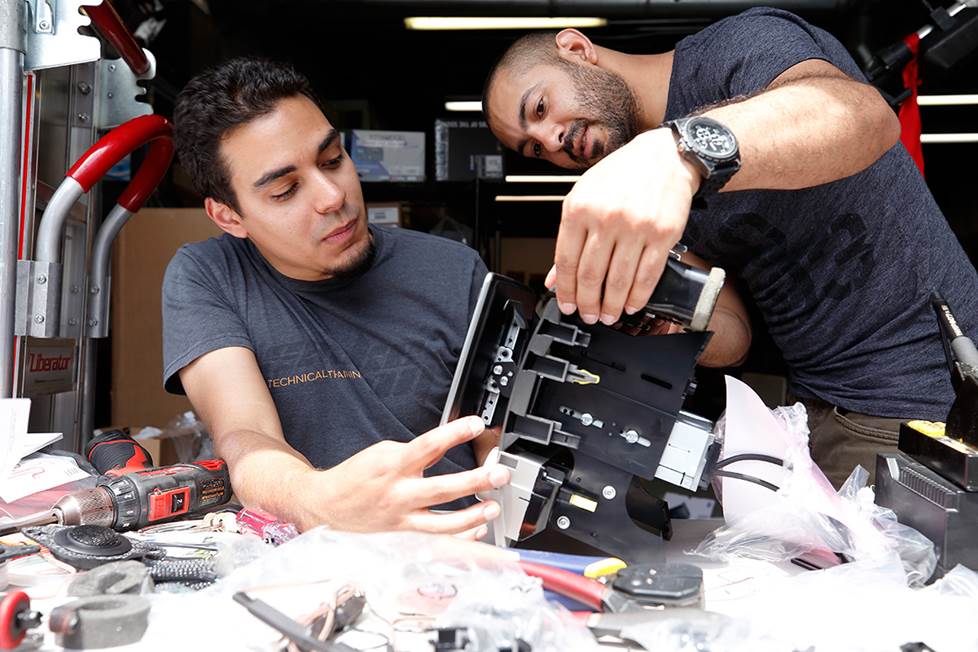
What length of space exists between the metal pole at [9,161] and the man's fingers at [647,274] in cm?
117

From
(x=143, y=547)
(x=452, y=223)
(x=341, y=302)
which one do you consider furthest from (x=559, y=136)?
(x=452, y=223)

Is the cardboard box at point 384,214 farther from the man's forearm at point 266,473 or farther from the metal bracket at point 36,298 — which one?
the man's forearm at point 266,473

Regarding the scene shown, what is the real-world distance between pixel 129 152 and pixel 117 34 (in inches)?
10.1

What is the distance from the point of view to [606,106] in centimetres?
191

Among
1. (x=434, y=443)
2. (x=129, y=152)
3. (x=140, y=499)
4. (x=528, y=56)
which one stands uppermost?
(x=528, y=56)

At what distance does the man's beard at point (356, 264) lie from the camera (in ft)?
5.98

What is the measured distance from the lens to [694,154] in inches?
38.2

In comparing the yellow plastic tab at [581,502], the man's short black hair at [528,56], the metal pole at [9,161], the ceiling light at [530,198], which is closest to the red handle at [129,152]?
the metal pole at [9,161]

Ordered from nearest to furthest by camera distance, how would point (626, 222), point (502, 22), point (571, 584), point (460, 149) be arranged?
1. point (571, 584)
2. point (626, 222)
3. point (460, 149)
4. point (502, 22)

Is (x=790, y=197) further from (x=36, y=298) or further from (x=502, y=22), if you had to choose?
(x=502, y=22)

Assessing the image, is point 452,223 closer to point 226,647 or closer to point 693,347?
point 693,347

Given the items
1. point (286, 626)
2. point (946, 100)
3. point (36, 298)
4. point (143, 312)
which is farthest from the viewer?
point (946, 100)

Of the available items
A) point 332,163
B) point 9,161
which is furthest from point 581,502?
point 9,161

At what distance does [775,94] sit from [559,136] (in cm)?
88
